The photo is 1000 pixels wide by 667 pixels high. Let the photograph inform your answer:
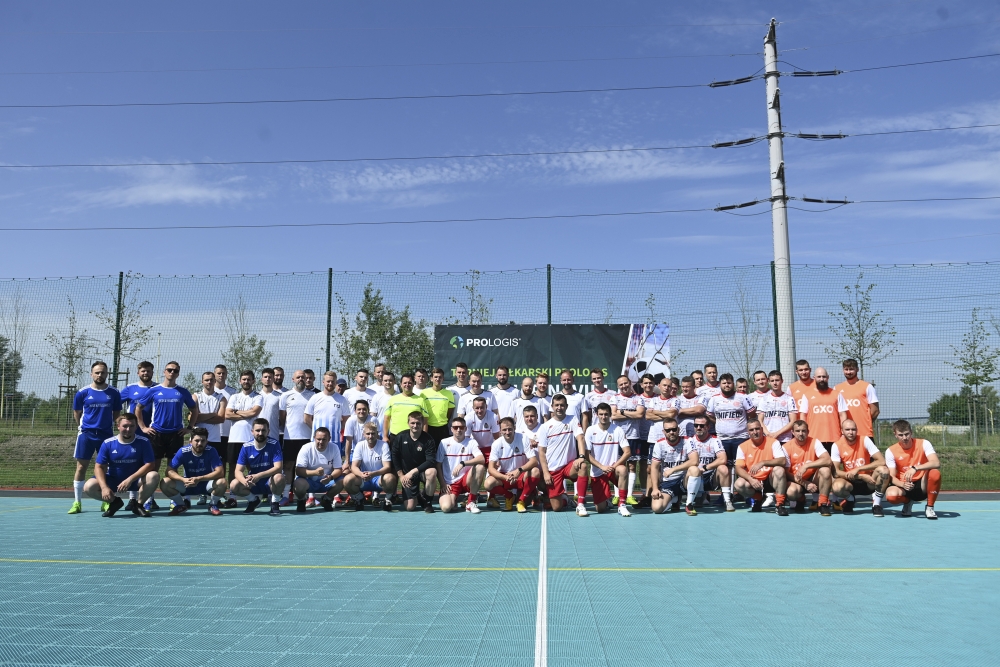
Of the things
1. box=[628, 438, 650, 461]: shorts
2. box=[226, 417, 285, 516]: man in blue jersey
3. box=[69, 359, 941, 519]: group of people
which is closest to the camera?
box=[69, 359, 941, 519]: group of people

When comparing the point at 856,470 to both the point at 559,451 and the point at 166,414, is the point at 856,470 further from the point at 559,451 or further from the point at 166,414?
the point at 166,414

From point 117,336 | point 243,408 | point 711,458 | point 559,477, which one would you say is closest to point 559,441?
point 559,477

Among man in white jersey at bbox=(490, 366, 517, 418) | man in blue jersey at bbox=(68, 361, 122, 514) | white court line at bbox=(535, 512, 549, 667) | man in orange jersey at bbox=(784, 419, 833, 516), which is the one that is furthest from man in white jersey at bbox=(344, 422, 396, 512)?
man in orange jersey at bbox=(784, 419, 833, 516)

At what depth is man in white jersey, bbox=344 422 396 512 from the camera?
29.1ft

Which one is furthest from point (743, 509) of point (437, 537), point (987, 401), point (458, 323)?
point (987, 401)

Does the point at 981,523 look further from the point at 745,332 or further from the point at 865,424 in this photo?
the point at 745,332

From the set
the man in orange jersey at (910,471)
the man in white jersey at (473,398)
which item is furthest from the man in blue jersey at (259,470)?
the man in orange jersey at (910,471)

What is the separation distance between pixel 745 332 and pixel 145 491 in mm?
8731

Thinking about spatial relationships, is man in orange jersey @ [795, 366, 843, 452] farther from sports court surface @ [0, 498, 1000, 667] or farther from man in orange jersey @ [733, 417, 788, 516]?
sports court surface @ [0, 498, 1000, 667]

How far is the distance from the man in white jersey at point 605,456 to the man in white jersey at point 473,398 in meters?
1.32

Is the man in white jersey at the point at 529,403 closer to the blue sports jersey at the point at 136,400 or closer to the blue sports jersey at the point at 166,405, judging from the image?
the blue sports jersey at the point at 166,405

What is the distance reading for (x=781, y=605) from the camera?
13.6 ft

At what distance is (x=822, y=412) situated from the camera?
905 cm

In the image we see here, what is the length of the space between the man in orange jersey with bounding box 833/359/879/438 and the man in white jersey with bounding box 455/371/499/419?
4.34 meters
